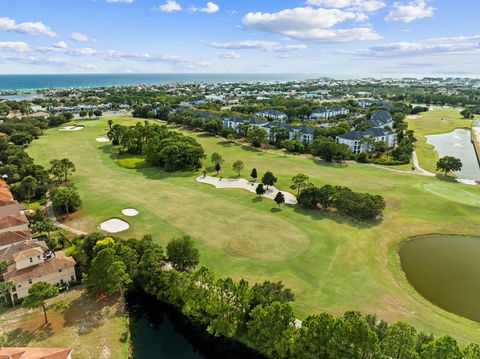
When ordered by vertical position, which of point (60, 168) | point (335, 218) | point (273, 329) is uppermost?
point (60, 168)

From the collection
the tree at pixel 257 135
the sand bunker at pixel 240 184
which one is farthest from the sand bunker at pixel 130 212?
the tree at pixel 257 135

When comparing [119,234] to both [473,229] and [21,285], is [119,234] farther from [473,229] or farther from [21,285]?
[473,229]

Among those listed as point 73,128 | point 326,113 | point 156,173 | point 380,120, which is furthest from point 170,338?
point 326,113

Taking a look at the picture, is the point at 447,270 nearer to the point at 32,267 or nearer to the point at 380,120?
the point at 32,267

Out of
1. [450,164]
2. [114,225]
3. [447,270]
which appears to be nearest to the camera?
[447,270]

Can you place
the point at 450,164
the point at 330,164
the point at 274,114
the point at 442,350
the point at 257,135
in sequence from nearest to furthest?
the point at 442,350
the point at 450,164
the point at 330,164
the point at 257,135
the point at 274,114

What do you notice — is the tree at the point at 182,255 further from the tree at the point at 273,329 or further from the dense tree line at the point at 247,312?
the tree at the point at 273,329
